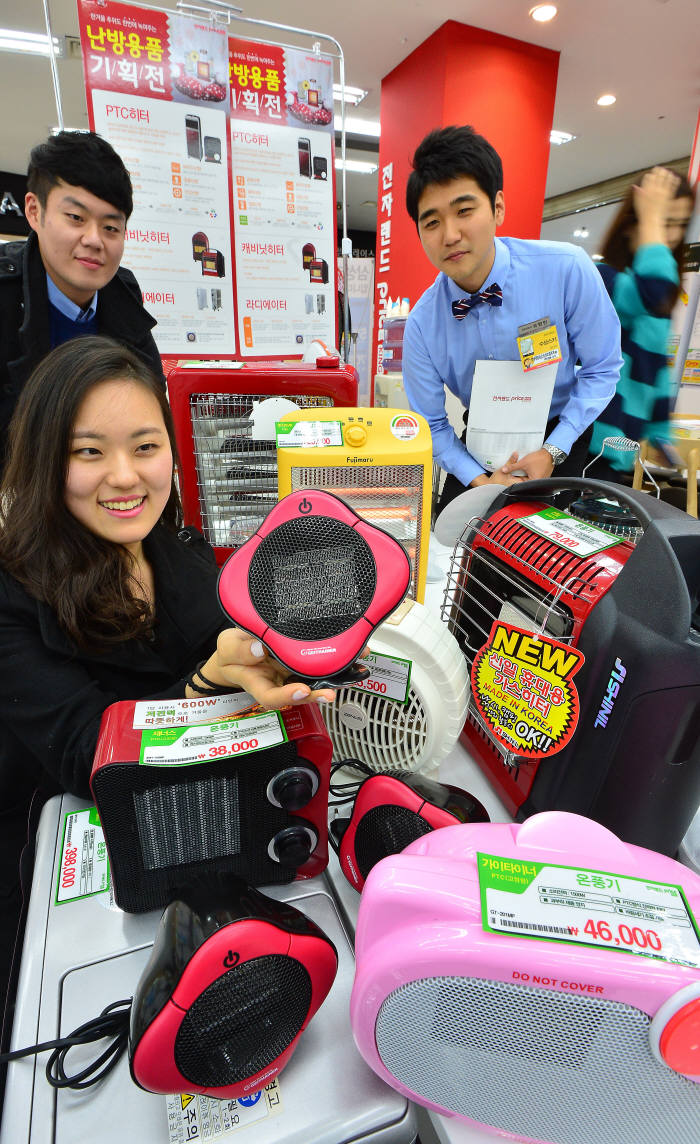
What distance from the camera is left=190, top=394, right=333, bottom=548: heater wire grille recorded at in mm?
1128

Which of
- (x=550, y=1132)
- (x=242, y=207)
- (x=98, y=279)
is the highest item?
(x=242, y=207)

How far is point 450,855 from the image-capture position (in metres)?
0.44

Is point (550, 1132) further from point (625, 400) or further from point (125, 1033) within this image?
point (625, 400)

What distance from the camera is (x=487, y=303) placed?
61.3 inches

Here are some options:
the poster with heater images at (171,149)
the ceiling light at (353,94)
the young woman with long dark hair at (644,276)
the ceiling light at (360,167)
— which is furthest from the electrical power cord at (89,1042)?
the ceiling light at (360,167)

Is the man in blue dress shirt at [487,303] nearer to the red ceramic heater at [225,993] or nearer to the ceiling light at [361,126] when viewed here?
the red ceramic heater at [225,993]

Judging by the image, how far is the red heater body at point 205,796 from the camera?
545 mm

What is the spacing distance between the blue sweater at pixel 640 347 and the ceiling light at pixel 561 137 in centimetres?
615

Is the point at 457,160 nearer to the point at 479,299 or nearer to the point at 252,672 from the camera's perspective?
the point at 479,299

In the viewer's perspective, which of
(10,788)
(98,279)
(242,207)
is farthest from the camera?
(242,207)

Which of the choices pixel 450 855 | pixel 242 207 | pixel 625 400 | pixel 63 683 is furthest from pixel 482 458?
pixel 242 207

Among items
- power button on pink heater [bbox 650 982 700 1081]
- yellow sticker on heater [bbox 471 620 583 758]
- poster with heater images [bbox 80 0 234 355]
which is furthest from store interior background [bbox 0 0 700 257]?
power button on pink heater [bbox 650 982 700 1081]

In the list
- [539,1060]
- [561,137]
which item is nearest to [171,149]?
[539,1060]

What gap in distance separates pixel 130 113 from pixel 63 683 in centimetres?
254
